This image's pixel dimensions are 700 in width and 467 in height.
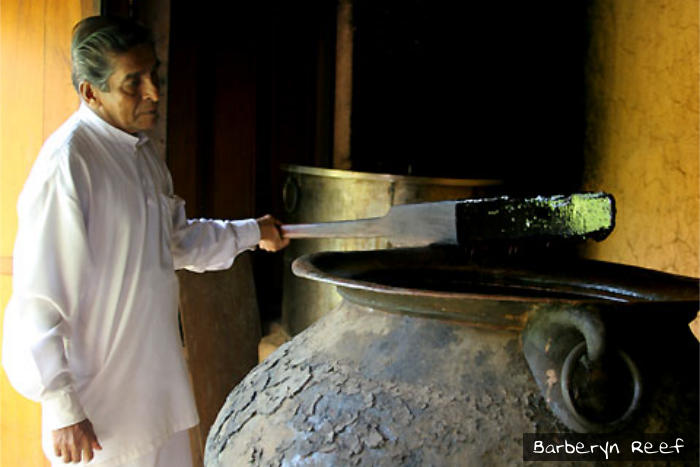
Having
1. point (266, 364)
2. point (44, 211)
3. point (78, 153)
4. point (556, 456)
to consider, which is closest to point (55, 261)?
point (44, 211)

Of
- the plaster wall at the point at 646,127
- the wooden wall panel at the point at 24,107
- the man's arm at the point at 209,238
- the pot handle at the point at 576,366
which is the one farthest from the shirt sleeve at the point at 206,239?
the plaster wall at the point at 646,127

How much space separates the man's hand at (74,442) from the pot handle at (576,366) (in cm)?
105

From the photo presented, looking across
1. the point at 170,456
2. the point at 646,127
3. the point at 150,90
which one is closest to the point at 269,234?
the point at 150,90

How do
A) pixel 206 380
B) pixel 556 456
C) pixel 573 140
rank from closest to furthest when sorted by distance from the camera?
pixel 556 456 < pixel 206 380 < pixel 573 140

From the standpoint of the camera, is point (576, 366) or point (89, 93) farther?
point (89, 93)

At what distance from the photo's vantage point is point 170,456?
6.09 ft

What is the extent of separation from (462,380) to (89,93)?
122 centimetres

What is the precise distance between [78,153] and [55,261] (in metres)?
0.26

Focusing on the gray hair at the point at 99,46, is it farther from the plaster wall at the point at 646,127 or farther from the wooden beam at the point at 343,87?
the plaster wall at the point at 646,127

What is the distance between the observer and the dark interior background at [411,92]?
125 inches

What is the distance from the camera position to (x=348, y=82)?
3.21m

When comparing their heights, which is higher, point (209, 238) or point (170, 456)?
point (209, 238)

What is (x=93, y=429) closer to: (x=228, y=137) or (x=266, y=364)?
(x=266, y=364)

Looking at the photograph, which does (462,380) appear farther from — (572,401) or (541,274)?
(541,274)
